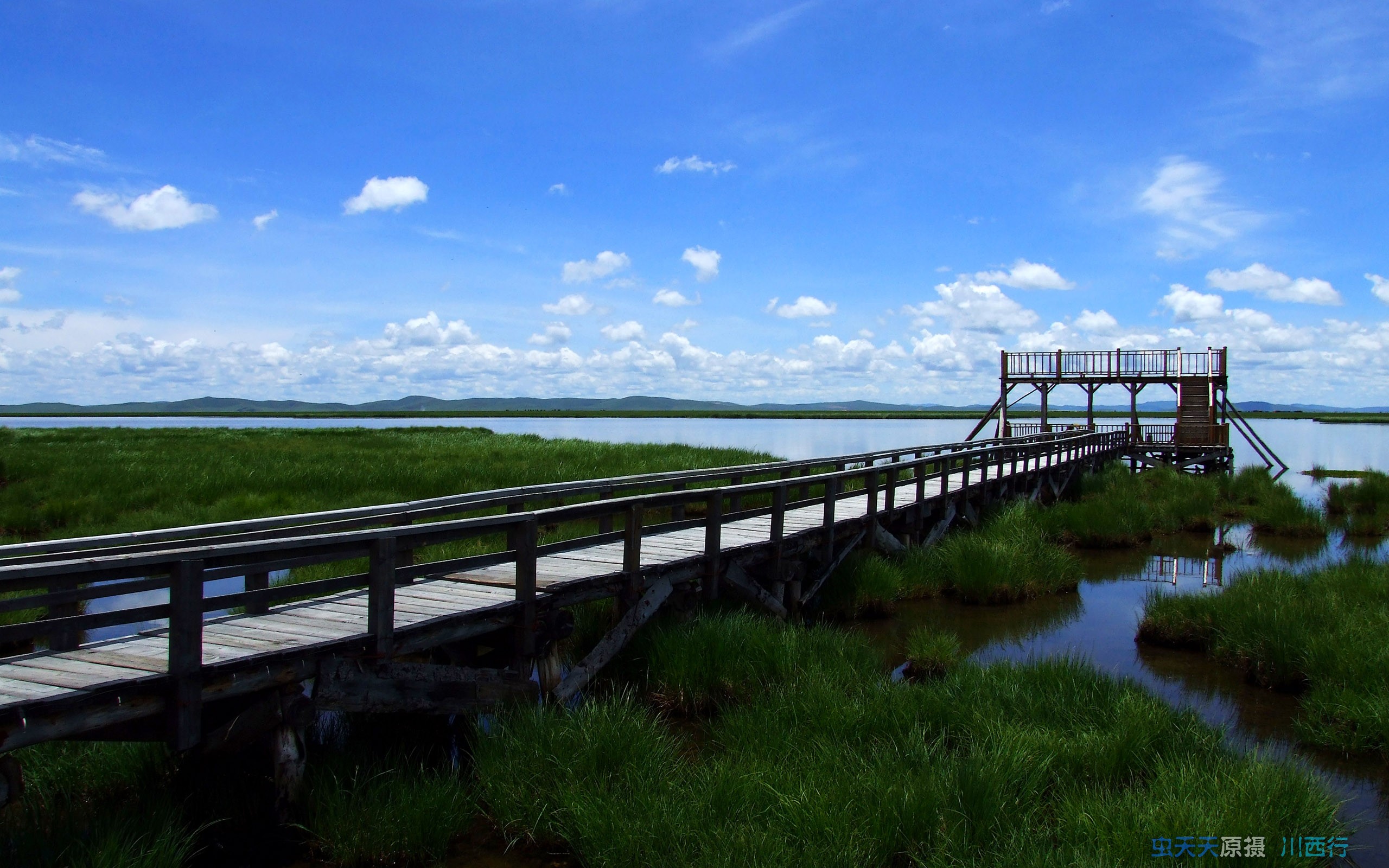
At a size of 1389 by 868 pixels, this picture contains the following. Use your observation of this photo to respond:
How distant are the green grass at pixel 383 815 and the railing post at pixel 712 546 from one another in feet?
12.9

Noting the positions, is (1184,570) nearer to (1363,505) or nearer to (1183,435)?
(1363,505)

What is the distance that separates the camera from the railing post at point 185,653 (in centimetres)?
474

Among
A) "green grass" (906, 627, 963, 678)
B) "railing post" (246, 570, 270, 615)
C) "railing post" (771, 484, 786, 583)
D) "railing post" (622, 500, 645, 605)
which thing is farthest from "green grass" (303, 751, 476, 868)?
"railing post" (771, 484, 786, 583)

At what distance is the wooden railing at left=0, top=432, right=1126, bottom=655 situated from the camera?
476 centimetres

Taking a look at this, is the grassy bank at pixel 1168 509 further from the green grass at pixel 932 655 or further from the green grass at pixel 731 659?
the green grass at pixel 731 659

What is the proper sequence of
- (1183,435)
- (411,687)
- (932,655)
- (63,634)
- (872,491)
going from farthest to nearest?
(1183,435), (872,491), (932,655), (411,687), (63,634)

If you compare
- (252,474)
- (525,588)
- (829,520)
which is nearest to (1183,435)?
(829,520)

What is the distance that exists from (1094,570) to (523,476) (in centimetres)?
1250

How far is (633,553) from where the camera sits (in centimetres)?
813

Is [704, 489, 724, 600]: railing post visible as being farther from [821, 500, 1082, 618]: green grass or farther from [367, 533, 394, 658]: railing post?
[367, 533, 394, 658]: railing post

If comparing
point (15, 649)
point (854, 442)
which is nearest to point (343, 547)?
point (15, 649)

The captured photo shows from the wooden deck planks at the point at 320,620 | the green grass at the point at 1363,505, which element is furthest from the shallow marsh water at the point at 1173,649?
the wooden deck planks at the point at 320,620

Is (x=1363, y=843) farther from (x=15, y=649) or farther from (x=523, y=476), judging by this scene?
(x=523, y=476)

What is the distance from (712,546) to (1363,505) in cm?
2002
